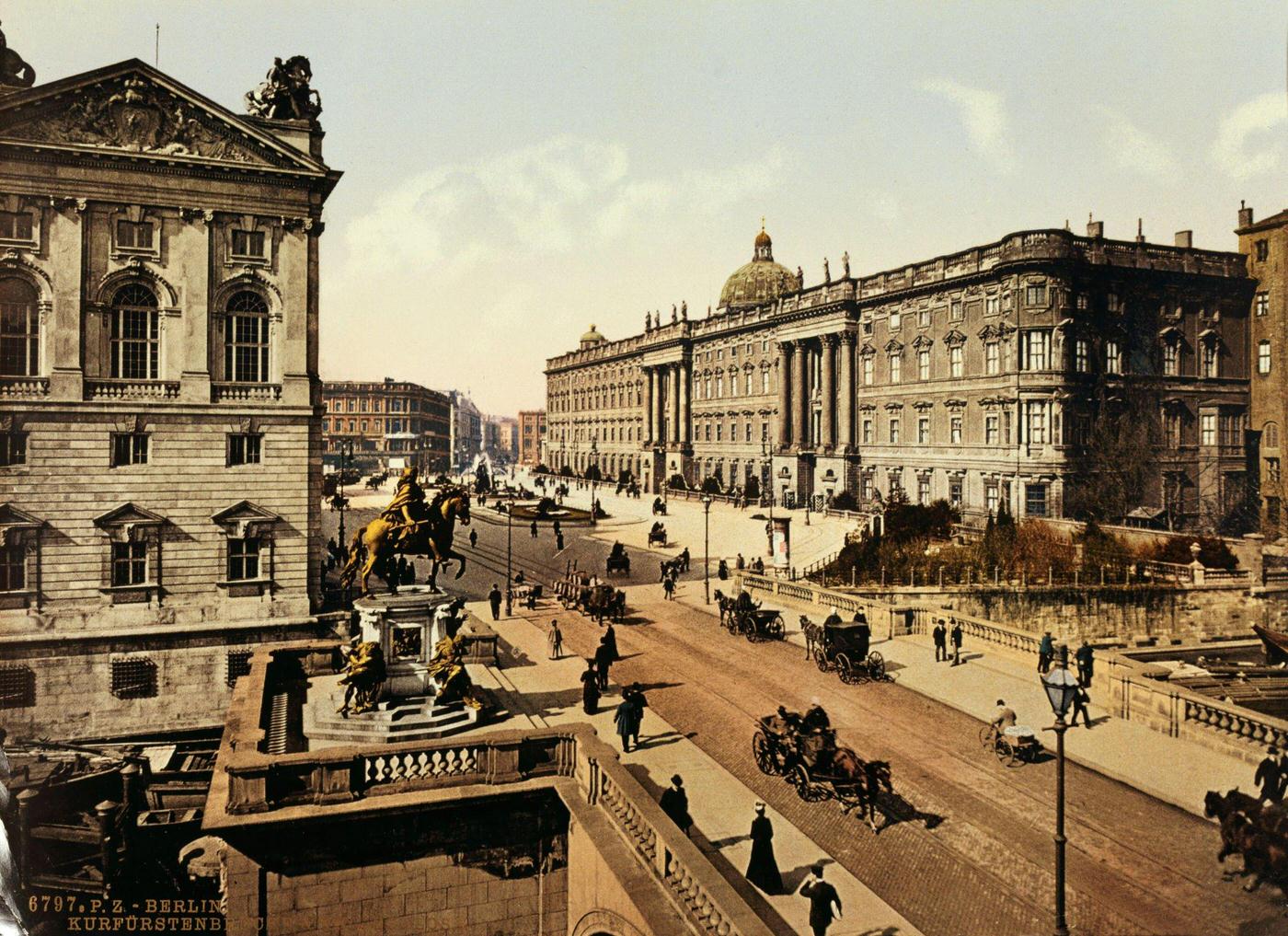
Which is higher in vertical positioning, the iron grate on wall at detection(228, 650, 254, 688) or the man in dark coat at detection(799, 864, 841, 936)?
the man in dark coat at detection(799, 864, 841, 936)

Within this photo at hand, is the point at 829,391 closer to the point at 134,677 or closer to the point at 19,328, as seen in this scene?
the point at 134,677

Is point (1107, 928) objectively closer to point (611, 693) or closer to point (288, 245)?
point (611, 693)

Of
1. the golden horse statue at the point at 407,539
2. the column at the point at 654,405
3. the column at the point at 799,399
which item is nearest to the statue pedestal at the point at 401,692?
the golden horse statue at the point at 407,539

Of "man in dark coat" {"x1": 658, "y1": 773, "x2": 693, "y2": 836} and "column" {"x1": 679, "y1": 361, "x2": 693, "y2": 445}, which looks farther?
"column" {"x1": 679, "y1": 361, "x2": 693, "y2": 445}

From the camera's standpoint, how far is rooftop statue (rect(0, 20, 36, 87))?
1011 inches

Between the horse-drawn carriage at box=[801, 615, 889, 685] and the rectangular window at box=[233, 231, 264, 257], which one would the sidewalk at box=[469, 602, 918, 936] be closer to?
the horse-drawn carriage at box=[801, 615, 889, 685]

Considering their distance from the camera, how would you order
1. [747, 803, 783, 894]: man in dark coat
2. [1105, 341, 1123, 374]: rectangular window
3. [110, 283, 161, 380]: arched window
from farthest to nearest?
[1105, 341, 1123, 374]: rectangular window, [110, 283, 161, 380]: arched window, [747, 803, 783, 894]: man in dark coat

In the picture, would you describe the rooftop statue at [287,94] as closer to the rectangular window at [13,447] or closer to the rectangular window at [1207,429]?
the rectangular window at [13,447]

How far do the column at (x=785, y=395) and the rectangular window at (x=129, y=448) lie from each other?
56.1 metres

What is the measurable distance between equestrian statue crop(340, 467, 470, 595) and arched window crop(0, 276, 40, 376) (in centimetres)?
1748

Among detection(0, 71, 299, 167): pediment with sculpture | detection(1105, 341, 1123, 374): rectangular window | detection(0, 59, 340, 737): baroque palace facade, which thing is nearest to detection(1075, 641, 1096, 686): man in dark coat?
detection(0, 59, 340, 737): baroque palace facade

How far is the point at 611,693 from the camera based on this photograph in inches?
862

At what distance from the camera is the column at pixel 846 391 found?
6744 cm

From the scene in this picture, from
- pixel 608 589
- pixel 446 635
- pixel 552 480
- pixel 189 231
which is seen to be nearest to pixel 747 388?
pixel 552 480
